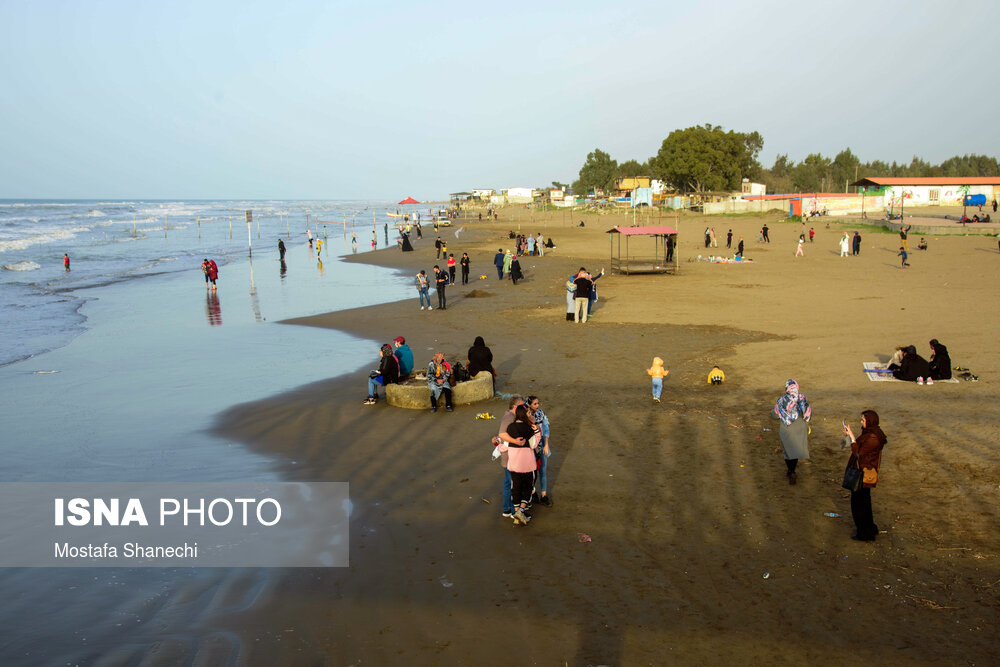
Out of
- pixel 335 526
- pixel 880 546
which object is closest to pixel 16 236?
pixel 335 526

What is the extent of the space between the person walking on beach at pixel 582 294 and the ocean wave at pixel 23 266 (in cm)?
3898

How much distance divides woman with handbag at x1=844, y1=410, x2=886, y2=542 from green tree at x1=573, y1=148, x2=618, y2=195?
162 m

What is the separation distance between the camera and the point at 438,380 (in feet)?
40.4

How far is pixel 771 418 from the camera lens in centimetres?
1132

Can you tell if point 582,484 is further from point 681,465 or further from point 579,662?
point 579,662

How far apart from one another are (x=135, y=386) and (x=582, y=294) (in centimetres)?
1195

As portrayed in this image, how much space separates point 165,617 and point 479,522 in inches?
135

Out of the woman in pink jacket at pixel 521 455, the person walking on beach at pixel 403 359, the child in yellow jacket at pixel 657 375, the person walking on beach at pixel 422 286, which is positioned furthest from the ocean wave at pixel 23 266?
the woman in pink jacket at pixel 521 455

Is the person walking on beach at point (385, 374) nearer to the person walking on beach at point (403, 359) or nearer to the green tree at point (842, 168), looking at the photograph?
the person walking on beach at point (403, 359)

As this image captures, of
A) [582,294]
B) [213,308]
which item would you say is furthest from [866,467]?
[213,308]

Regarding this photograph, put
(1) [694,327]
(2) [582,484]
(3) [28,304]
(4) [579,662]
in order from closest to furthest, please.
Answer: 1. (4) [579,662]
2. (2) [582,484]
3. (1) [694,327]
4. (3) [28,304]

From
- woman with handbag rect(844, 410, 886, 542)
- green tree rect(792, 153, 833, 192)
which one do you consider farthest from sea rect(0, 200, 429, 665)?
green tree rect(792, 153, 833, 192)

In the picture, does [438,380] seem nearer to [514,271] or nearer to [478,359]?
[478,359]

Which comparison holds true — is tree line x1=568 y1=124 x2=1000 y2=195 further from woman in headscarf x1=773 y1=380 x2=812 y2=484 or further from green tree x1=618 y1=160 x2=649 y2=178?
woman in headscarf x1=773 y1=380 x2=812 y2=484
